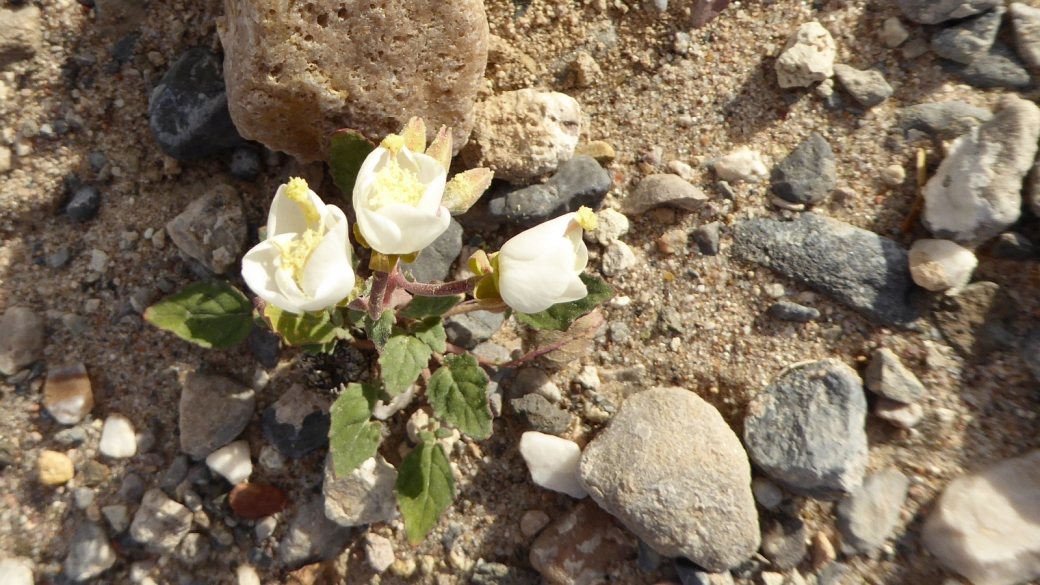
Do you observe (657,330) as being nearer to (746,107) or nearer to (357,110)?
(746,107)

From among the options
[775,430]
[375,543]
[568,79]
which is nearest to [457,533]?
[375,543]

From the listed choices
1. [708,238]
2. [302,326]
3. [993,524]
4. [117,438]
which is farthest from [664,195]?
[117,438]

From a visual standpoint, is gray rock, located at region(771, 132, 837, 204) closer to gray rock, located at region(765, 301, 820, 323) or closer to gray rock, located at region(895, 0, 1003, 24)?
gray rock, located at region(765, 301, 820, 323)

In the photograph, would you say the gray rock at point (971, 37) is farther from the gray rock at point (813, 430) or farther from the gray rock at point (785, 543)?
the gray rock at point (785, 543)

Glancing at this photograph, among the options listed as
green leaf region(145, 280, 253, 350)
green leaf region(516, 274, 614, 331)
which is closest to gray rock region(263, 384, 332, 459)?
green leaf region(145, 280, 253, 350)

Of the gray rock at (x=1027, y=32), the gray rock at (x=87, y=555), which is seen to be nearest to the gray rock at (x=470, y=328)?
the gray rock at (x=87, y=555)

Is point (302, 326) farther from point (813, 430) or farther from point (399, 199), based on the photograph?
point (813, 430)
